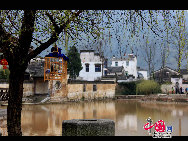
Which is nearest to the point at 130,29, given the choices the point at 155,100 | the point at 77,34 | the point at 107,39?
the point at 107,39

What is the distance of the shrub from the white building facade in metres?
7.38

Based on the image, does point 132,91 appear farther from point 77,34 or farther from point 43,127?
point 77,34

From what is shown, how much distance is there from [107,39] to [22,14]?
57.3 inches

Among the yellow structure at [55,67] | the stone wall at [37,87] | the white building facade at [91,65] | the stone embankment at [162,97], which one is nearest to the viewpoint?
the yellow structure at [55,67]

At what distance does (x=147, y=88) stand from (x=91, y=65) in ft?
31.9

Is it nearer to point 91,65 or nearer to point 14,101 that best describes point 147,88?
point 91,65

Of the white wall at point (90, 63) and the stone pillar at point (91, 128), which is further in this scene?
the white wall at point (90, 63)

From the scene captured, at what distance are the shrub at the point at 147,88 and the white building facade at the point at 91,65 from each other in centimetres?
738

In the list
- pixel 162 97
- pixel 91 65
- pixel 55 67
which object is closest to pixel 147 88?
pixel 162 97

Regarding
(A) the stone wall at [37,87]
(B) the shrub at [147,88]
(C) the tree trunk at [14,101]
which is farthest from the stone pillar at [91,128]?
(B) the shrub at [147,88]

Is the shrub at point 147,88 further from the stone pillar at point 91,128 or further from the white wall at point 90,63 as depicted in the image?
the stone pillar at point 91,128

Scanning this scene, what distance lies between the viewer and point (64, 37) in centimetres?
445

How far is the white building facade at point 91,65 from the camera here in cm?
3778

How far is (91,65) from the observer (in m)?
38.0
